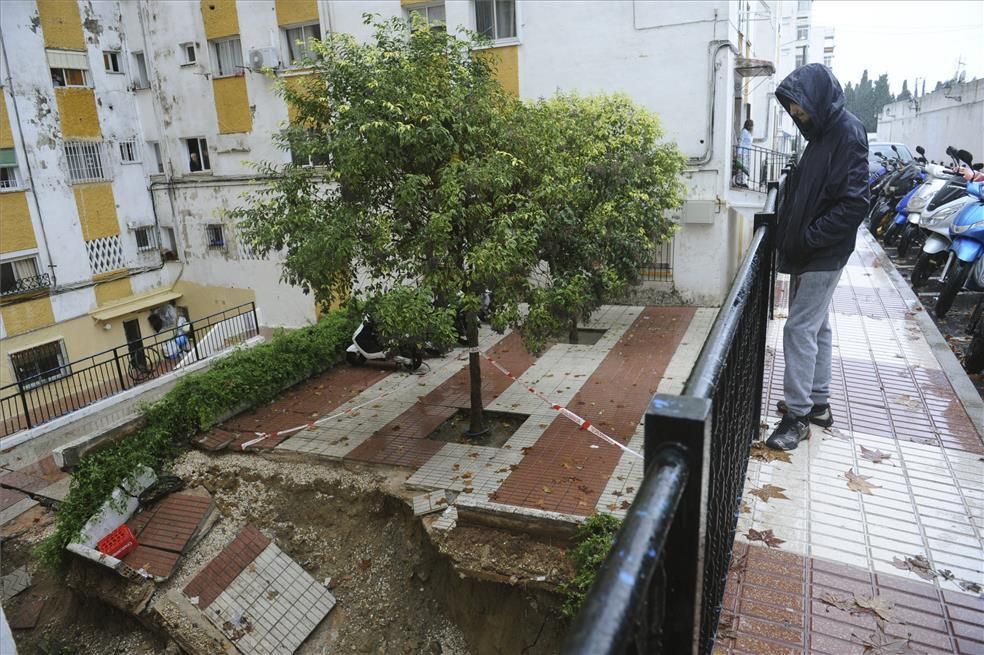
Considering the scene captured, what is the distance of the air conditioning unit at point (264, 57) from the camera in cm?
1741

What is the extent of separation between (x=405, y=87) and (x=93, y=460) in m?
6.15

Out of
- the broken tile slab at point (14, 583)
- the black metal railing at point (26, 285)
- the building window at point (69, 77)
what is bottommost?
the broken tile slab at point (14, 583)

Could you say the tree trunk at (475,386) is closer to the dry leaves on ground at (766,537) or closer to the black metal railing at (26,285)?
the dry leaves on ground at (766,537)

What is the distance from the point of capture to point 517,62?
15.3m

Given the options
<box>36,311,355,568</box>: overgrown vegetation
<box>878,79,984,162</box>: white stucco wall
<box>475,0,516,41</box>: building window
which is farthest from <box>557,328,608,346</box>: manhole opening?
<box>878,79,984,162</box>: white stucco wall

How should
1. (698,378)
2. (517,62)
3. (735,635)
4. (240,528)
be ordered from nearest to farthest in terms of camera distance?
(698,378) < (735,635) < (240,528) < (517,62)

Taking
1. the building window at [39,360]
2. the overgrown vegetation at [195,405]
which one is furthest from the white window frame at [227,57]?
the overgrown vegetation at [195,405]

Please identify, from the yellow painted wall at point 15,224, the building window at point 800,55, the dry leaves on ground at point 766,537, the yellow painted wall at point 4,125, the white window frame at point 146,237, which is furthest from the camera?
the building window at point 800,55

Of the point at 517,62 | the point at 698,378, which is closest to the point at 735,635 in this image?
the point at 698,378

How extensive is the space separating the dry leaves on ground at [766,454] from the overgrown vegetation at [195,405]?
7.58 metres

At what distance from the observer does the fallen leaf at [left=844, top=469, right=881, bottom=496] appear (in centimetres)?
366

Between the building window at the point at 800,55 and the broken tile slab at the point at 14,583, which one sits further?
the building window at the point at 800,55

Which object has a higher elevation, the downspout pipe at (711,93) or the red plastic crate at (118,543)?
the downspout pipe at (711,93)

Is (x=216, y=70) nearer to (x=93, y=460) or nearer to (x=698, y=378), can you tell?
(x=93, y=460)
